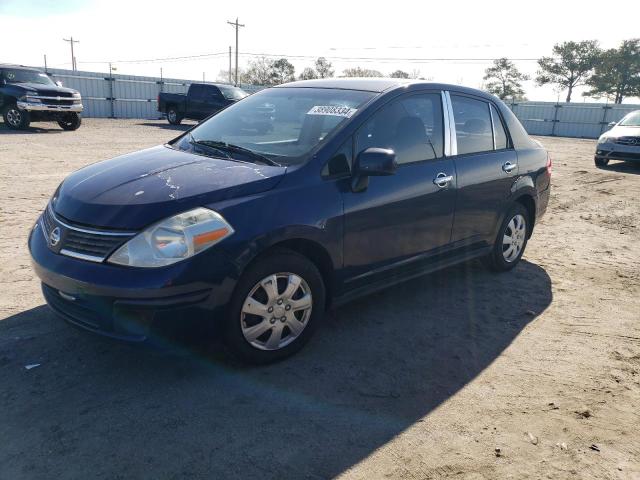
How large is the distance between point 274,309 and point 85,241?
1.14m

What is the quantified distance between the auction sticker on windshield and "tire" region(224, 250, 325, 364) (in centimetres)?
112

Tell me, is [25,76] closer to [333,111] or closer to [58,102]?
[58,102]

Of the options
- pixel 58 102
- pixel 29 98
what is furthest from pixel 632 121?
pixel 29 98

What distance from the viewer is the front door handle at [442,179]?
4082mm

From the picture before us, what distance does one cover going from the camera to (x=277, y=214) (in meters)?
3.07

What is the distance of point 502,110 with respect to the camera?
516 centimetres

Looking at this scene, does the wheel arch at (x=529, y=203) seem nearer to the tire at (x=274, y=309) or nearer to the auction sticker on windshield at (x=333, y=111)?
the auction sticker on windshield at (x=333, y=111)

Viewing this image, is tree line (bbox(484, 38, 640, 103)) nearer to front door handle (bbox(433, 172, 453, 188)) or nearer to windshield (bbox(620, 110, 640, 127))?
windshield (bbox(620, 110, 640, 127))

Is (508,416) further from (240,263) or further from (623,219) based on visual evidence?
(623,219)

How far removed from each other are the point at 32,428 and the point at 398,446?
1829mm

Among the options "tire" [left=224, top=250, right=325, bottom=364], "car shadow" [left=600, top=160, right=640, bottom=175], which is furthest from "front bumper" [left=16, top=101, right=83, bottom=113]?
"car shadow" [left=600, top=160, right=640, bottom=175]

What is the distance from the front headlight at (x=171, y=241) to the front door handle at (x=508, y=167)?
10.0ft

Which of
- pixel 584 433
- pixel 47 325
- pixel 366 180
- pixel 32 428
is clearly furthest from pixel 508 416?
pixel 47 325

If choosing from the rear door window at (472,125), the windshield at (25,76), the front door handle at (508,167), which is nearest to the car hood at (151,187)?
the rear door window at (472,125)
